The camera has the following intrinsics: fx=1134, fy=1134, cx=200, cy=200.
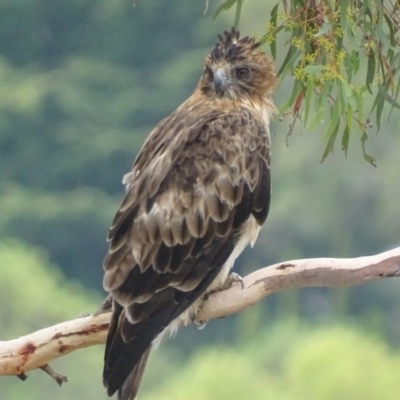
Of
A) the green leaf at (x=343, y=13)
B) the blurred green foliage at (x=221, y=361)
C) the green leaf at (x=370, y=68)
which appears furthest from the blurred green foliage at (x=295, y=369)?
the green leaf at (x=343, y=13)

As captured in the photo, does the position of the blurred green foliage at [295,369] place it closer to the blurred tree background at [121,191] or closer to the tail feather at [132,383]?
the blurred tree background at [121,191]

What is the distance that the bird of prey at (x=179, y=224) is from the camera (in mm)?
2492

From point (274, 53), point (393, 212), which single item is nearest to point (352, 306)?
point (393, 212)

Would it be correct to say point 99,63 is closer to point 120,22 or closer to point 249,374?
point 120,22

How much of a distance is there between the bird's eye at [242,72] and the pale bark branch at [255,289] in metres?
0.60

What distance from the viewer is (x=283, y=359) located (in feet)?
16.6

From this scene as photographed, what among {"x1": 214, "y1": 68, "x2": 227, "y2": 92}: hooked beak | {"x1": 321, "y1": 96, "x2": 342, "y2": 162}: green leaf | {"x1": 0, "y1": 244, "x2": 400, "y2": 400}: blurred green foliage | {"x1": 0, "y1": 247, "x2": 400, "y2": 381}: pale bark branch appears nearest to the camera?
{"x1": 0, "y1": 247, "x2": 400, "y2": 381}: pale bark branch

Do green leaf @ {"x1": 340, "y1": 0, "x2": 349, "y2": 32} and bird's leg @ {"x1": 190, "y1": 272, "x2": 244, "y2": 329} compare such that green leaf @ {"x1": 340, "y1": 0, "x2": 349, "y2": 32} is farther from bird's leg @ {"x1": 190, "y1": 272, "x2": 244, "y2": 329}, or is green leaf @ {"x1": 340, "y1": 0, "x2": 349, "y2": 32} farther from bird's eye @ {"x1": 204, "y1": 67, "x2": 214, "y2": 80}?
bird's leg @ {"x1": 190, "y1": 272, "x2": 244, "y2": 329}

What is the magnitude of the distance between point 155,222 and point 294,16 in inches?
24.4

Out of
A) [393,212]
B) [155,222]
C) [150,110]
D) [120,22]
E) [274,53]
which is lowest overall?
[393,212]

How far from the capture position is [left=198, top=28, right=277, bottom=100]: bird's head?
9.38 ft

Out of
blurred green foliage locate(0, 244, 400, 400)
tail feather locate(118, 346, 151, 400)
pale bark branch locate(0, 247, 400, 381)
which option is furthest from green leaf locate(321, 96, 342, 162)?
blurred green foliage locate(0, 244, 400, 400)

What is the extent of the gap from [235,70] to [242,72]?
0.08 ft

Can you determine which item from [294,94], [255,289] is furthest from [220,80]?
[255,289]
